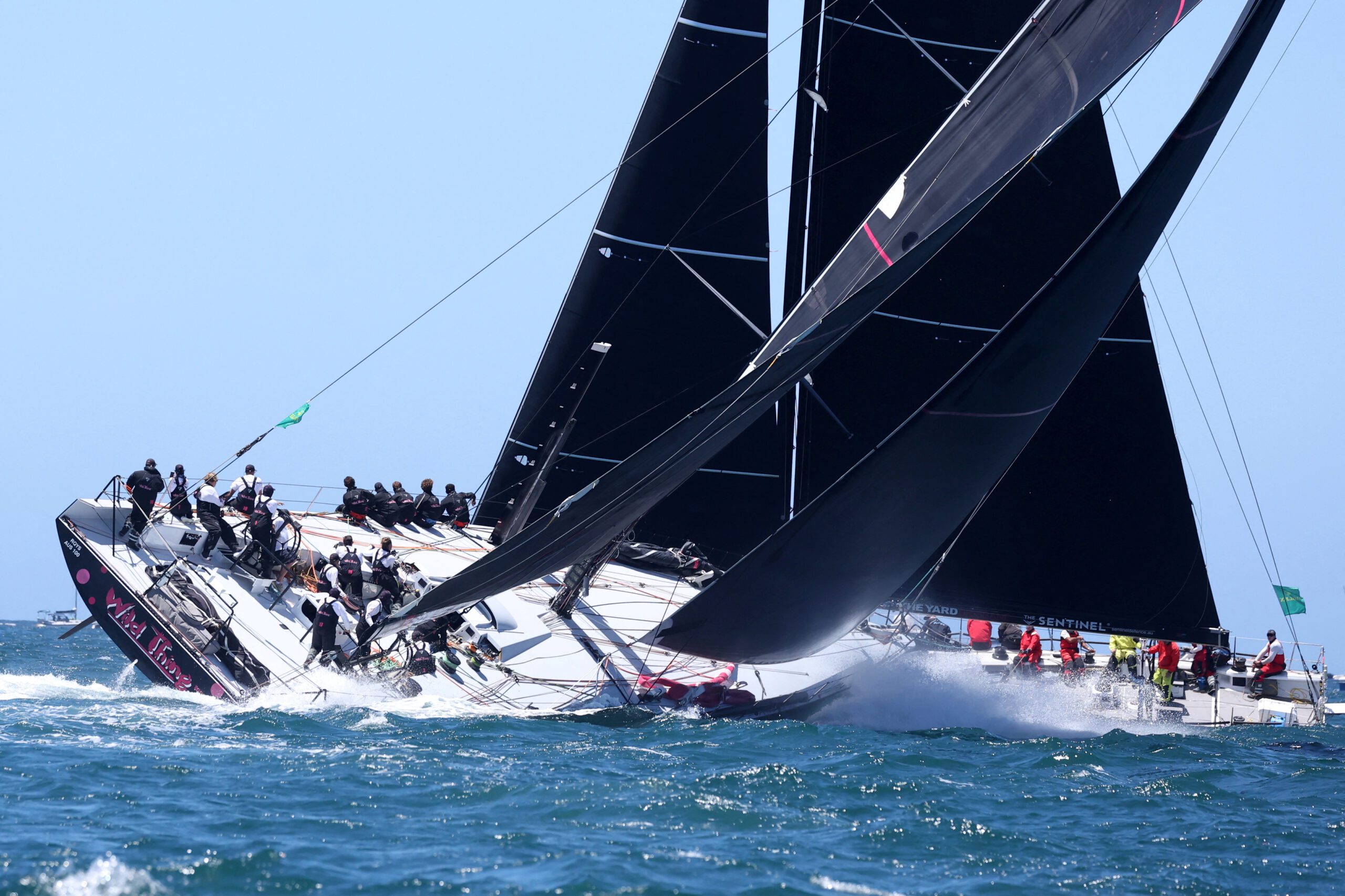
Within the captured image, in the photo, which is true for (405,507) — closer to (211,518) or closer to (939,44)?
(211,518)

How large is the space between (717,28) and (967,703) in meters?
9.34

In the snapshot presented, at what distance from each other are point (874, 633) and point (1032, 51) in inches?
294

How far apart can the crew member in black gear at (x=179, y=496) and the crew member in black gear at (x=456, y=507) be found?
12.7ft

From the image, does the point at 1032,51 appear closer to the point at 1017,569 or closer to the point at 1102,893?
the point at 1017,569

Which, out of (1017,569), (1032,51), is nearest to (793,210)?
(1032,51)

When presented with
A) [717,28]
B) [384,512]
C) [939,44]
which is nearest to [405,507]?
[384,512]

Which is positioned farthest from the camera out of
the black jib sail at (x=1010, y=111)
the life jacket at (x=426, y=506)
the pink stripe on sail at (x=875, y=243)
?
the life jacket at (x=426, y=506)

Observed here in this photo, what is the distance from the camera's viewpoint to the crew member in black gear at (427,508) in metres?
19.6

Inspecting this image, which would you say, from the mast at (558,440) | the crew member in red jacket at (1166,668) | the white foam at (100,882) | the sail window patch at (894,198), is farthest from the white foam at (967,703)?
the white foam at (100,882)

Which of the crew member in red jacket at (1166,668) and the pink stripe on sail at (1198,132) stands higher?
the pink stripe on sail at (1198,132)

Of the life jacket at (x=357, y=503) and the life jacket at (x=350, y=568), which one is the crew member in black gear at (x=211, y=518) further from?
the life jacket at (x=357, y=503)

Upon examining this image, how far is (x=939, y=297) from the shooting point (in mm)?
17281

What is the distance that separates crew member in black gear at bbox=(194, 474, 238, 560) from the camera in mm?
16406

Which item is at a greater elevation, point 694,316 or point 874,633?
point 694,316
